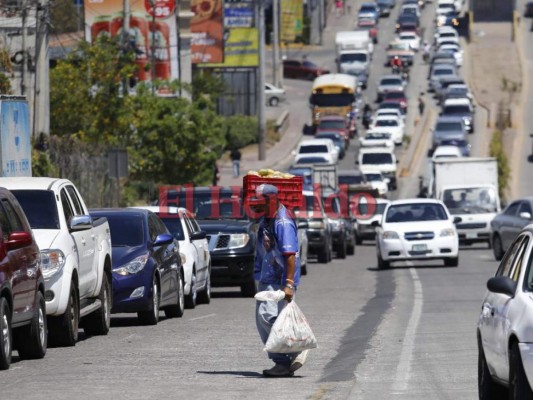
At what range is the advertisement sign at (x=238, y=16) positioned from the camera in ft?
276

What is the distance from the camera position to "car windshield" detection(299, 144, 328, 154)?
72938mm

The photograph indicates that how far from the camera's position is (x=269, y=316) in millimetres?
14117

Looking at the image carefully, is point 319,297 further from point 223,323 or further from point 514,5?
point 514,5

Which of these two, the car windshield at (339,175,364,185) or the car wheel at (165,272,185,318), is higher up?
the car wheel at (165,272,185,318)

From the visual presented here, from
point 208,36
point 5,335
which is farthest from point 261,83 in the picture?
point 5,335

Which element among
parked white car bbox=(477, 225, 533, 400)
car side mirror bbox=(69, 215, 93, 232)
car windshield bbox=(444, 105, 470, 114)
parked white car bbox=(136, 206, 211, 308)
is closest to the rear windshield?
car windshield bbox=(444, 105, 470, 114)

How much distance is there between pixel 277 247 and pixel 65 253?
139 inches

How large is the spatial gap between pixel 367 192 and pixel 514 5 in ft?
244

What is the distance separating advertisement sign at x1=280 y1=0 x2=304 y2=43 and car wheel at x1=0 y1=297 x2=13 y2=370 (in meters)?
101

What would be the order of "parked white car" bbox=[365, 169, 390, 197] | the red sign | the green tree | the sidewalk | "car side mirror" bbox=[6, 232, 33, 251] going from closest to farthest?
"car side mirror" bbox=[6, 232, 33, 251] → the green tree → the red sign → "parked white car" bbox=[365, 169, 390, 197] → the sidewalk

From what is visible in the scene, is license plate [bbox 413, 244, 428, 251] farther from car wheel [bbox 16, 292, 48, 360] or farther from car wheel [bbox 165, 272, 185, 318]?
car wheel [bbox 16, 292, 48, 360]

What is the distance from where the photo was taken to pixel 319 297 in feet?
87.1

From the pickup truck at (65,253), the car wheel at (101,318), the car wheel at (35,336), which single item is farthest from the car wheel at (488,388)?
the car wheel at (101,318)

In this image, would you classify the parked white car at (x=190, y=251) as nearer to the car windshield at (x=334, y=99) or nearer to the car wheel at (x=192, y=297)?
the car wheel at (x=192, y=297)
